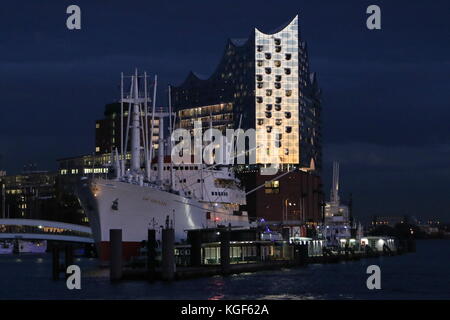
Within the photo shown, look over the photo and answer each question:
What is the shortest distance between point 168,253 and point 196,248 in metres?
11.3

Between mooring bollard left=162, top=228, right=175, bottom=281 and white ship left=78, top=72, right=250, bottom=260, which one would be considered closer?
mooring bollard left=162, top=228, right=175, bottom=281

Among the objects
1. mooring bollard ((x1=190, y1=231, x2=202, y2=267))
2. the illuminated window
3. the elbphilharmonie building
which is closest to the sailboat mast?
mooring bollard ((x1=190, y1=231, x2=202, y2=267))

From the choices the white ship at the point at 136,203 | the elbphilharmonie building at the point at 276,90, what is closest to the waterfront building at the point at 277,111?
the elbphilharmonie building at the point at 276,90

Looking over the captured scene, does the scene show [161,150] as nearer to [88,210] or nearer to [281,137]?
[88,210]

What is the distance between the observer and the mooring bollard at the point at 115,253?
69.8 metres

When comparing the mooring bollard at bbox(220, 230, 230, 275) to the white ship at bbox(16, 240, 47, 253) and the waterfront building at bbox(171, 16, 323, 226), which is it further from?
the white ship at bbox(16, 240, 47, 253)

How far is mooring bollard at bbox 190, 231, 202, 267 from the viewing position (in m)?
80.1

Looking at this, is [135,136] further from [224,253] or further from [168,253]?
[168,253]

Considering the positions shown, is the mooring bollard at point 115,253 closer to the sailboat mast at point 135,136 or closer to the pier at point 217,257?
the pier at point 217,257

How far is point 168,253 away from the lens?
69.4m

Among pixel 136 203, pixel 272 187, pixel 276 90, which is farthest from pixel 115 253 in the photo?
pixel 276 90

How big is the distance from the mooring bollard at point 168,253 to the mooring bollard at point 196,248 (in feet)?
30.9

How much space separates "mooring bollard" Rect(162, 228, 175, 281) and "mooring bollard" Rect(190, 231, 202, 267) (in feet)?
30.9
